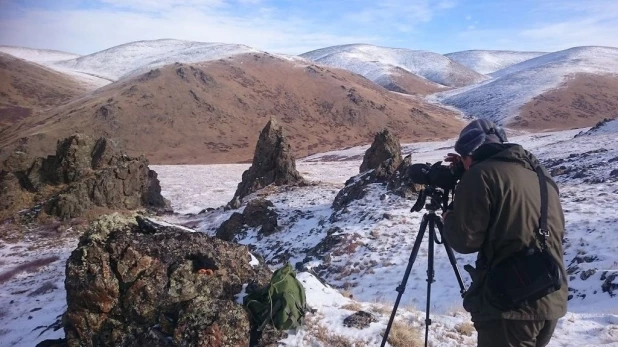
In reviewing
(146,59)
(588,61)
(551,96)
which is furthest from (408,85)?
(146,59)

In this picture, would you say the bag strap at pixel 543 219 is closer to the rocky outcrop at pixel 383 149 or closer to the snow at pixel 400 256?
the snow at pixel 400 256

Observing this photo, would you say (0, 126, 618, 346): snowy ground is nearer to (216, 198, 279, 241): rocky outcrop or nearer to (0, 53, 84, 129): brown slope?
(216, 198, 279, 241): rocky outcrop

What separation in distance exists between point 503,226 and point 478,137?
32.4 inches

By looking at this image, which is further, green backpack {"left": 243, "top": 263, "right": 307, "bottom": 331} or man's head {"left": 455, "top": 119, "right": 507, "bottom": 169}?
green backpack {"left": 243, "top": 263, "right": 307, "bottom": 331}

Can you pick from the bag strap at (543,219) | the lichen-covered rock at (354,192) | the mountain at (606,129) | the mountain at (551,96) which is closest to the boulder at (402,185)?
the lichen-covered rock at (354,192)

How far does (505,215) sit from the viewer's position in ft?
10.4

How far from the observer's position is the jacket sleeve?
316cm

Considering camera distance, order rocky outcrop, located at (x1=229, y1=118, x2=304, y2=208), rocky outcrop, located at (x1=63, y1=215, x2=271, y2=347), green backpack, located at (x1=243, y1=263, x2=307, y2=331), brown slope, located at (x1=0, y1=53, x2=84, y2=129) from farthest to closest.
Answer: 1. brown slope, located at (x1=0, y1=53, x2=84, y2=129)
2. rocky outcrop, located at (x1=229, y1=118, x2=304, y2=208)
3. green backpack, located at (x1=243, y1=263, x2=307, y2=331)
4. rocky outcrop, located at (x1=63, y1=215, x2=271, y2=347)

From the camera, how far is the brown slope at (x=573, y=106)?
8700 centimetres

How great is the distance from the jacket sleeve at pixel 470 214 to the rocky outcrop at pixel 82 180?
77.2 feet

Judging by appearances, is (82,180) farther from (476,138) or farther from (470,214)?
(470,214)

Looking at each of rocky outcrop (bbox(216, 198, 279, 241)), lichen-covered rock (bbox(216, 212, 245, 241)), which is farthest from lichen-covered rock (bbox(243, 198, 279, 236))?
lichen-covered rock (bbox(216, 212, 245, 241))

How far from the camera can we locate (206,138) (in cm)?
8038

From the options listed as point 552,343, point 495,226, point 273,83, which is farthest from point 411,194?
point 273,83
